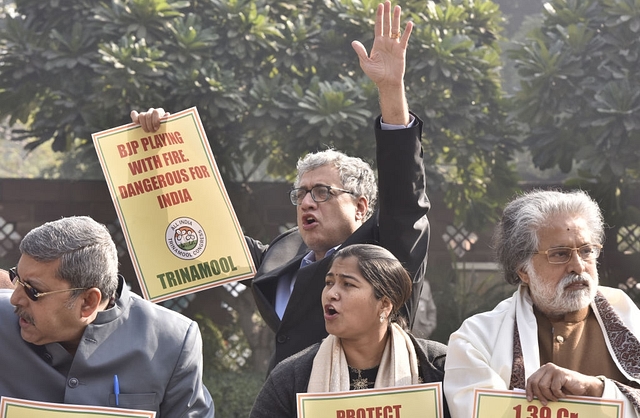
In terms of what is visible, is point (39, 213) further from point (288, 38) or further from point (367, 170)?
point (367, 170)

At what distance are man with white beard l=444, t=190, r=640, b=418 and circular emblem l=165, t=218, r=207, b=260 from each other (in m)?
1.23

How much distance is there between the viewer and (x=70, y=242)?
321cm

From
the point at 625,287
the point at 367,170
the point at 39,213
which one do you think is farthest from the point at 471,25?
the point at 367,170

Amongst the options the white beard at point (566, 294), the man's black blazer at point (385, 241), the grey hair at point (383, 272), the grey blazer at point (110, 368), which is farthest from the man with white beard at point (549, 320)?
the grey blazer at point (110, 368)

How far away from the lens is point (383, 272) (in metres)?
3.30

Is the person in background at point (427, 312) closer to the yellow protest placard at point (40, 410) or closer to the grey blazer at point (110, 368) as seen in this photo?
the grey blazer at point (110, 368)

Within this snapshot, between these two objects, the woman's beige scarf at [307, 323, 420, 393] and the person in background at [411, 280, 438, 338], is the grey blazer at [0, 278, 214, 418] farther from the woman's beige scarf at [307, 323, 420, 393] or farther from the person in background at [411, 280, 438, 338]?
the person in background at [411, 280, 438, 338]

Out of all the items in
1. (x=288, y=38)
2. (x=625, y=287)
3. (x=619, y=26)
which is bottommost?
(x=625, y=287)

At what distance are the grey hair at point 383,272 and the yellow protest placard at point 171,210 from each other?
0.85 meters

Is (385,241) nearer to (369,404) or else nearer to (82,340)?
(369,404)

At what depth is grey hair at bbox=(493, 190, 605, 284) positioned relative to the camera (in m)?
3.30

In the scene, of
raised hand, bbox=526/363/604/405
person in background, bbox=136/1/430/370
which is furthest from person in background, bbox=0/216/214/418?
raised hand, bbox=526/363/604/405

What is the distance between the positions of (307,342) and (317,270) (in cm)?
27

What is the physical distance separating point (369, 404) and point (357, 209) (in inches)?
41.5
